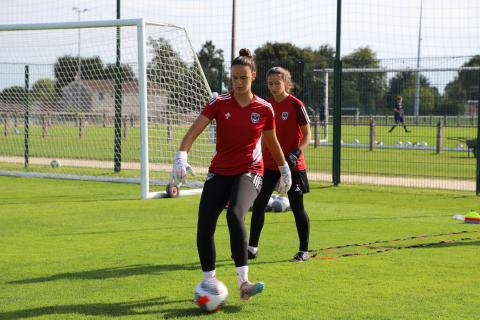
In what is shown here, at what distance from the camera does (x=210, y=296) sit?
6.06m

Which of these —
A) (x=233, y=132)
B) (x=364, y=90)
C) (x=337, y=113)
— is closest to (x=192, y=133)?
(x=233, y=132)

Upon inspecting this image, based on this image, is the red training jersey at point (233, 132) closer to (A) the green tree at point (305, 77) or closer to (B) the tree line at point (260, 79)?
(B) the tree line at point (260, 79)

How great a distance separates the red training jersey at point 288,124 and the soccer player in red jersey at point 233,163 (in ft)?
5.33

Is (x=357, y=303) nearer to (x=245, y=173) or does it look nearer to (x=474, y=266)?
(x=245, y=173)

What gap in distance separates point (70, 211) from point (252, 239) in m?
4.95

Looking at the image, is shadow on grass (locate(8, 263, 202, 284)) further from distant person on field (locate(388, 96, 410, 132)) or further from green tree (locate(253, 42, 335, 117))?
distant person on field (locate(388, 96, 410, 132))

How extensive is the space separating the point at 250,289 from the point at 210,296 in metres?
0.38

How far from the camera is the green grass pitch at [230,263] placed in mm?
6219

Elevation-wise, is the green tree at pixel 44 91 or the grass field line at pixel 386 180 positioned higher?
the green tree at pixel 44 91

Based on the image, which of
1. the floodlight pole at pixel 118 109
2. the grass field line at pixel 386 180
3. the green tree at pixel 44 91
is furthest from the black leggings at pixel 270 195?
the green tree at pixel 44 91

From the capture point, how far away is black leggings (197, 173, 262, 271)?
21.0ft

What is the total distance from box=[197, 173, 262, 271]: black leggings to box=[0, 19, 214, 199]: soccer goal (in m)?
7.74

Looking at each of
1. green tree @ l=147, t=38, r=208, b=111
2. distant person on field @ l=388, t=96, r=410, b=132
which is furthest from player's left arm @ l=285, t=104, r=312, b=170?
distant person on field @ l=388, t=96, r=410, b=132

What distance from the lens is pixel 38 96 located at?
20.2 m
